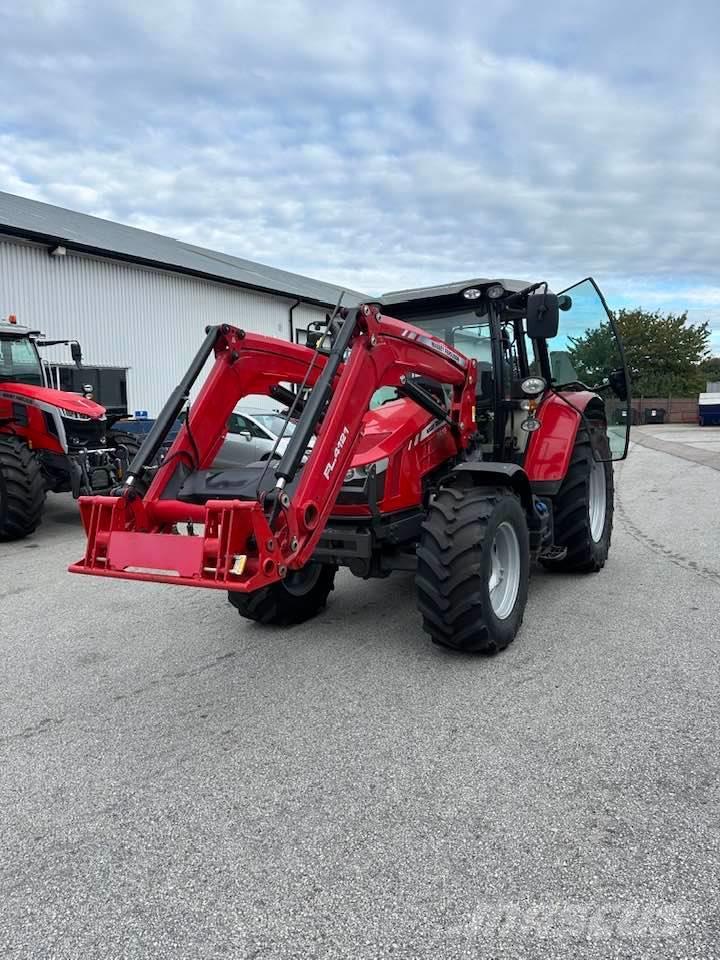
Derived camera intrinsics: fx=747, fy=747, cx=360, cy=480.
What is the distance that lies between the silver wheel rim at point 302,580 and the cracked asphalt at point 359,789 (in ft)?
1.03

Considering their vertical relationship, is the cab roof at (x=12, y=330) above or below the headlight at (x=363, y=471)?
above

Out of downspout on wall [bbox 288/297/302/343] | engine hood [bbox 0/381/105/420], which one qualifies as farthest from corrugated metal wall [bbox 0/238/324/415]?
engine hood [bbox 0/381/105/420]

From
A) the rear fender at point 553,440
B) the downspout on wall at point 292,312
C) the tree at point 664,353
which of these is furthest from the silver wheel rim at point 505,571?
the tree at point 664,353

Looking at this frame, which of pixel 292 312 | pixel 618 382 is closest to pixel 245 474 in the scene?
pixel 618 382

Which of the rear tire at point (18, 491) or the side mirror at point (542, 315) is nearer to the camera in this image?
the side mirror at point (542, 315)

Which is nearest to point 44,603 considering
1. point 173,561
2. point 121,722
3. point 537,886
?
point 121,722

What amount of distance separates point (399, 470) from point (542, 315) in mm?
1643

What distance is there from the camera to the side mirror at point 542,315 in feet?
17.7

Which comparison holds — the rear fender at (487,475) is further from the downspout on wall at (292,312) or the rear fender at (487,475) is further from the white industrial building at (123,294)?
the downspout on wall at (292,312)

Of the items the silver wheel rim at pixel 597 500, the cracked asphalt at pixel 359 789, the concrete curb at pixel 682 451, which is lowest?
the concrete curb at pixel 682 451

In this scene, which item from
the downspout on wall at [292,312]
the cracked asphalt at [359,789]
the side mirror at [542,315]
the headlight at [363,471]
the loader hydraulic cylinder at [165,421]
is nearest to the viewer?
the cracked asphalt at [359,789]

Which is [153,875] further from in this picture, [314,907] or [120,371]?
[120,371]

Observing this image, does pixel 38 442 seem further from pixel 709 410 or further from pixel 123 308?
pixel 709 410

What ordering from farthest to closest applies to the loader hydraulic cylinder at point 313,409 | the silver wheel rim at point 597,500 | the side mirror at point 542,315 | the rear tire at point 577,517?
the silver wheel rim at point 597,500 < the rear tire at point 577,517 < the side mirror at point 542,315 < the loader hydraulic cylinder at point 313,409
